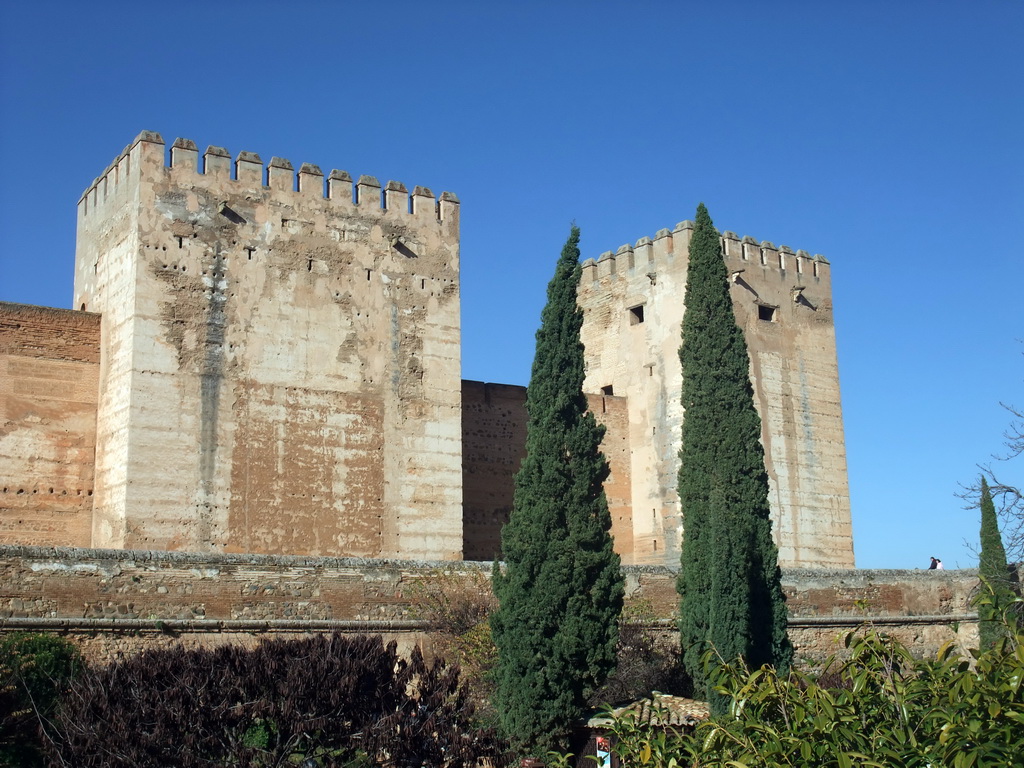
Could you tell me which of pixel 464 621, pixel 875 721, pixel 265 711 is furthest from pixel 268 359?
pixel 875 721

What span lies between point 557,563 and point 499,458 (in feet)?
25.8

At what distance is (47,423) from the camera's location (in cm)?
1670

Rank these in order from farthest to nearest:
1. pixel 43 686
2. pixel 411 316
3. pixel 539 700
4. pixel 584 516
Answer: pixel 411 316 → pixel 584 516 → pixel 539 700 → pixel 43 686

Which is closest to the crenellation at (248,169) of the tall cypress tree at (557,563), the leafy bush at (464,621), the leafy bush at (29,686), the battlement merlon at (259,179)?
the battlement merlon at (259,179)

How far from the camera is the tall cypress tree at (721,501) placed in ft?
48.1

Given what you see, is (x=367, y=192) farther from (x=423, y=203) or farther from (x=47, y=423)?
(x=47, y=423)

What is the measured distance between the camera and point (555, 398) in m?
14.5

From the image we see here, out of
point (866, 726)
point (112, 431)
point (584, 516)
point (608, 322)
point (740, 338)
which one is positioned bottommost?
point (866, 726)

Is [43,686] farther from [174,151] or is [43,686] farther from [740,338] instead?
[740,338]

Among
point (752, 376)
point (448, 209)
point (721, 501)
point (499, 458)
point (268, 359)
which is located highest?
point (448, 209)

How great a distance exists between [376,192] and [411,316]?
2.01 metres

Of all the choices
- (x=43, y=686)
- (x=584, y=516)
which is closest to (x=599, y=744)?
(x=584, y=516)

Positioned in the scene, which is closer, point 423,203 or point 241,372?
point 241,372

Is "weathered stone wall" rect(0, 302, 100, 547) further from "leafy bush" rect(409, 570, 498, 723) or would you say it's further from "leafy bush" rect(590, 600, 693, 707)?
"leafy bush" rect(590, 600, 693, 707)
